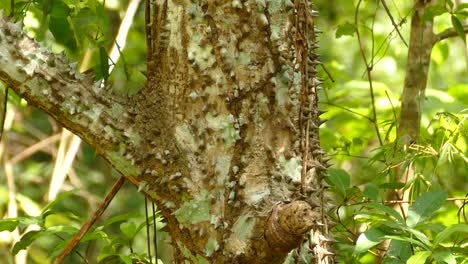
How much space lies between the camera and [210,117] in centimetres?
138

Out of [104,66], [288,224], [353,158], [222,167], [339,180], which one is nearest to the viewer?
[288,224]

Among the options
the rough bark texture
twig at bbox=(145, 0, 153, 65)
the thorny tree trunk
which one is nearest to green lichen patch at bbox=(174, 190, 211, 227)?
the thorny tree trunk

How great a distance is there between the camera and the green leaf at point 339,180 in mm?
1710

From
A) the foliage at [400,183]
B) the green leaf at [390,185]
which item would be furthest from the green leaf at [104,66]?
the green leaf at [390,185]

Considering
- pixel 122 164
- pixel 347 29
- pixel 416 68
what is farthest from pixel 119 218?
pixel 416 68

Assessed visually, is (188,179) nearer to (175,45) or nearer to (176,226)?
(176,226)

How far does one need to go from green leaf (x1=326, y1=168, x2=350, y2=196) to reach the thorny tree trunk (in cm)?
30

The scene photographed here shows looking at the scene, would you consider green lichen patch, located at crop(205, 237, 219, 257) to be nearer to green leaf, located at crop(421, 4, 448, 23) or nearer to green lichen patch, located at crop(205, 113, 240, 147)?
green lichen patch, located at crop(205, 113, 240, 147)

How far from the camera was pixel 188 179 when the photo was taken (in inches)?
54.1

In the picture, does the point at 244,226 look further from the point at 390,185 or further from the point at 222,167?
the point at 390,185

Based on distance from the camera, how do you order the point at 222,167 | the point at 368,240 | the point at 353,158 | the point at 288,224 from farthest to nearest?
1. the point at 353,158
2. the point at 368,240
3. the point at 222,167
4. the point at 288,224

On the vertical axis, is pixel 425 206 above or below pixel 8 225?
below

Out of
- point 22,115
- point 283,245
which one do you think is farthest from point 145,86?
point 22,115

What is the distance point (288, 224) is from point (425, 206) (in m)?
0.41
